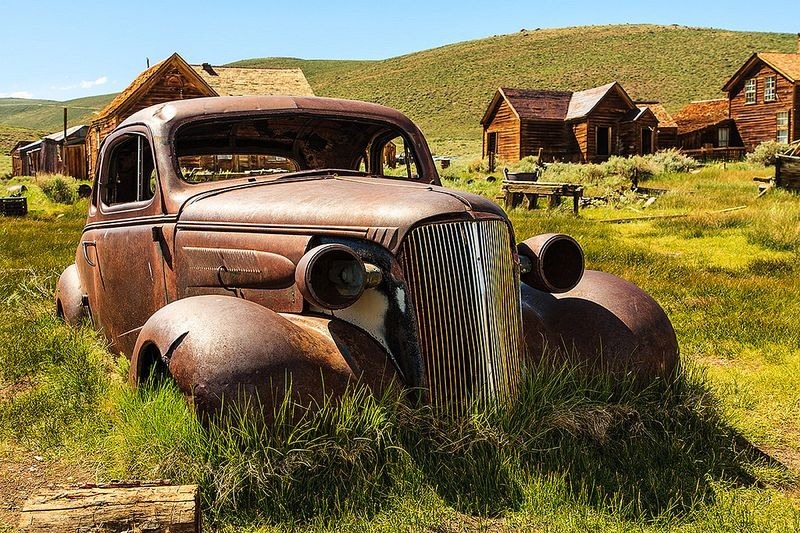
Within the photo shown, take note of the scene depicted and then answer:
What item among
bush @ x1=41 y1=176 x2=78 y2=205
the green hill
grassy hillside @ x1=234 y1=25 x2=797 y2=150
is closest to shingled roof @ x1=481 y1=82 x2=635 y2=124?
the green hill

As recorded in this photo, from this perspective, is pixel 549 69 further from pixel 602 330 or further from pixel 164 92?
pixel 602 330

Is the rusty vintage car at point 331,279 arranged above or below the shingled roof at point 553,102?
below

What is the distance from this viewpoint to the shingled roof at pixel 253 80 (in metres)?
30.6

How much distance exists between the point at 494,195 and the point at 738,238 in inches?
384

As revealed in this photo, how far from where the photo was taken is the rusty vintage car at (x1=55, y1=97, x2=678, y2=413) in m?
3.24

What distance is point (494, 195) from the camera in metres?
21.5

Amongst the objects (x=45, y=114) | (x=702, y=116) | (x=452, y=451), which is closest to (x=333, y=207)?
(x=452, y=451)

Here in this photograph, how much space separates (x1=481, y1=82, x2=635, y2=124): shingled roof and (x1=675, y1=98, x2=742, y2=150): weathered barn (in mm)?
9099

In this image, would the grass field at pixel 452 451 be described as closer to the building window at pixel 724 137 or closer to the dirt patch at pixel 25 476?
the dirt patch at pixel 25 476

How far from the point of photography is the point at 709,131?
4528 cm

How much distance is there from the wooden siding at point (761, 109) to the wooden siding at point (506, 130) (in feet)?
46.1

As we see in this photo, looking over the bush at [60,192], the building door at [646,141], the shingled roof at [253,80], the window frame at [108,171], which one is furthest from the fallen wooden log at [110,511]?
the building door at [646,141]

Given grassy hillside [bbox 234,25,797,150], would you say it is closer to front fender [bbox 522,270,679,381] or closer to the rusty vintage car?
the rusty vintage car

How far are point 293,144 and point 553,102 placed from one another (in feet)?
120
